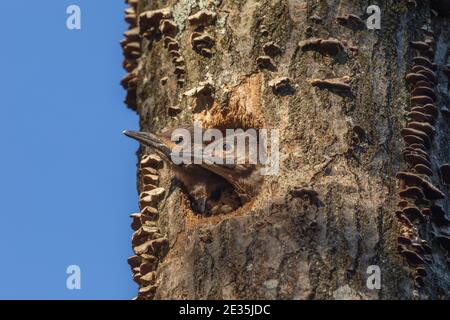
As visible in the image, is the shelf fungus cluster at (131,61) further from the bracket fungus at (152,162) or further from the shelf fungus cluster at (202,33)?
the bracket fungus at (152,162)

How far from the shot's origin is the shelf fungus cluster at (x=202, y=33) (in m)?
A: 5.71

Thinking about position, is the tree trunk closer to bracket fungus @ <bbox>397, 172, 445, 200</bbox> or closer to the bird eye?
bracket fungus @ <bbox>397, 172, 445, 200</bbox>

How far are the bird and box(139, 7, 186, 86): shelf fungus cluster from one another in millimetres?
352

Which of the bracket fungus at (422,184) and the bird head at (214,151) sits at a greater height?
the bird head at (214,151)

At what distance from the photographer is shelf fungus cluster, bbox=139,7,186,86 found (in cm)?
580

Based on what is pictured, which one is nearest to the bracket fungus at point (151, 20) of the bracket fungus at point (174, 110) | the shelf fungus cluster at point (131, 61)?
the shelf fungus cluster at point (131, 61)

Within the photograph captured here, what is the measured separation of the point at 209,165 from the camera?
5.55 metres

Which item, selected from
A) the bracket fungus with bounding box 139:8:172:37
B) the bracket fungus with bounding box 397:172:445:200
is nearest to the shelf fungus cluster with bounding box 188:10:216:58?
the bracket fungus with bounding box 139:8:172:37

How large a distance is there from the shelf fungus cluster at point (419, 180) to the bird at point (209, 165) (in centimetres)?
74

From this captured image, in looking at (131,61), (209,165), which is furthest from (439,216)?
(131,61)

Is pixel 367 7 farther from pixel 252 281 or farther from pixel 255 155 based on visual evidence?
pixel 252 281

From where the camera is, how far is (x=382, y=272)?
15.6ft

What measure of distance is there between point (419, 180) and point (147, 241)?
1.35 metres
